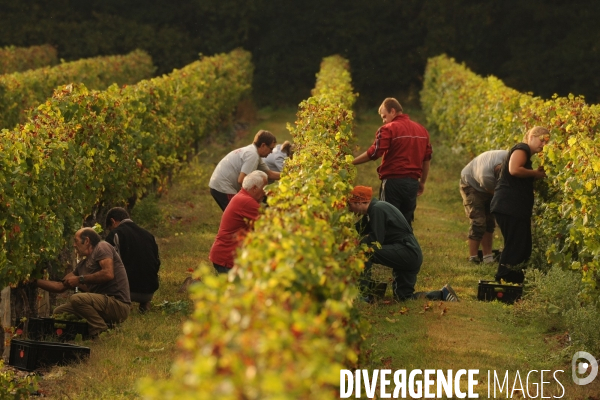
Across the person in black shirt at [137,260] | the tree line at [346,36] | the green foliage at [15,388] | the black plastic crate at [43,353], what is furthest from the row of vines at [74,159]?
the tree line at [346,36]

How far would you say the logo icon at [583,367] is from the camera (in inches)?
284

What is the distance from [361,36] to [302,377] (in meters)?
34.4

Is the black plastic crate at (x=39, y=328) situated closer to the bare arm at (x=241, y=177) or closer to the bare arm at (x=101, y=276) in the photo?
the bare arm at (x=101, y=276)

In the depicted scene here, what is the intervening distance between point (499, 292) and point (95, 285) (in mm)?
3755

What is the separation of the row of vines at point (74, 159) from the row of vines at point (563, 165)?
4.45 m

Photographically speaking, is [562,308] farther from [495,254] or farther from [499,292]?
[495,254]

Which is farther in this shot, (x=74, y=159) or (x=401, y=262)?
(x=74, y=159)

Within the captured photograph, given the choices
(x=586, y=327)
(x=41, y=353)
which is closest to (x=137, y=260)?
(x=41, y=353)

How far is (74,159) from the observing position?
9.89 meters

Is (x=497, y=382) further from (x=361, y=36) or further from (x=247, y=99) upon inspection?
(x=361, y=36)

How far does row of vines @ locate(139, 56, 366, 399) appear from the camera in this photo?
3227mm

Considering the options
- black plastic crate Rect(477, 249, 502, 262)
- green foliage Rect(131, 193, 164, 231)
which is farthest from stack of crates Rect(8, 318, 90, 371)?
green foliage Rect(131, 193, 164, 231)

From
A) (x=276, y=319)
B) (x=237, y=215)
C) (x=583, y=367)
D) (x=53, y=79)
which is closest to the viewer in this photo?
(x=276, y=319)

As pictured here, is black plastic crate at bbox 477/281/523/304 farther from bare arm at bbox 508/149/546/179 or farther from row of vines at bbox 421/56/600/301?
bare arm at bbox 508/149/546/179
